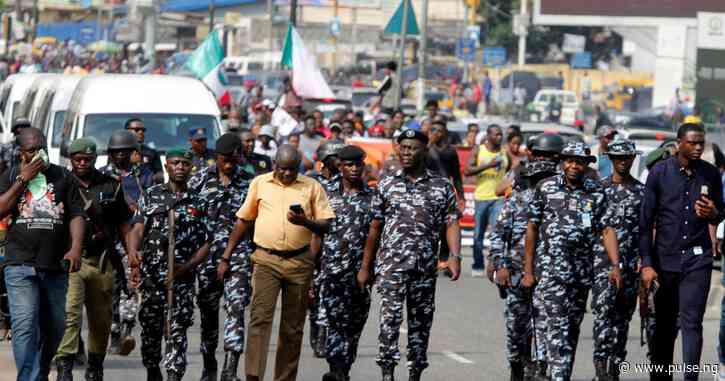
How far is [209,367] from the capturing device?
10.6m

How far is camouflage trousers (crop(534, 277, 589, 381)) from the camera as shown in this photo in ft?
32.5

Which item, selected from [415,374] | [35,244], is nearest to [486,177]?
[415,374]

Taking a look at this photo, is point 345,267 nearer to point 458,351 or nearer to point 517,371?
point 517,371

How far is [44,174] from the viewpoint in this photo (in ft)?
30.2

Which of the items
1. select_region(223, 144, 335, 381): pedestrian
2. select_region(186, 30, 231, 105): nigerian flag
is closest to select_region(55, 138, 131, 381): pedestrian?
select_region(223, 144, 335, 381): pedestrian

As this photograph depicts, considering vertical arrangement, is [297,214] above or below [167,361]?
above

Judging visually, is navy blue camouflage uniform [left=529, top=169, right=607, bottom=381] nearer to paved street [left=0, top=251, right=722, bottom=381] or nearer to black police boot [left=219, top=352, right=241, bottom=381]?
paved street [left=0, top=251, right=722, bottom=381]

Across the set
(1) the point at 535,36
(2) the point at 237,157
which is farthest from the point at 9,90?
(1) the point at 535,36

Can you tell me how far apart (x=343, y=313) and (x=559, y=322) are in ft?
5.47

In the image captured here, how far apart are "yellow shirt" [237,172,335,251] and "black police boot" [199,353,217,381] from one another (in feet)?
3.08

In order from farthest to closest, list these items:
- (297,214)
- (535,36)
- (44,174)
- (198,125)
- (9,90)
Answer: (535,36)
(9,90)
(198,125)
(297,214)
(44,174)

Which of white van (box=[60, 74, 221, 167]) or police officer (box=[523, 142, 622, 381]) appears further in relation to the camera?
white van (box=[60, 74, 221, 167])

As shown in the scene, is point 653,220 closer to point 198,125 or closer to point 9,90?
point 198,125

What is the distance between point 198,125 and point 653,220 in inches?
354
